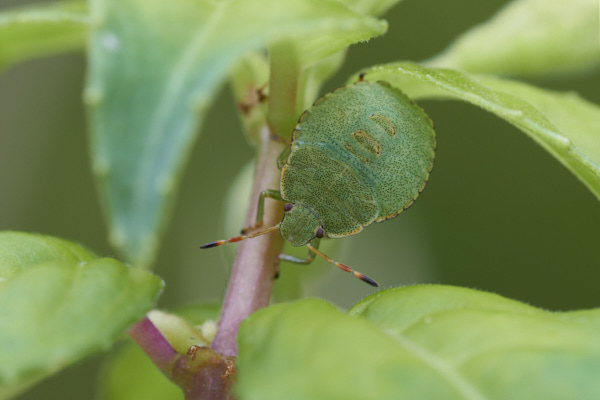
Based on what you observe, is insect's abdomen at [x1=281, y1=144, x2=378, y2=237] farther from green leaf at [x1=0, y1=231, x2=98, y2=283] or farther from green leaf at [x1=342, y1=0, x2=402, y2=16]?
green leaf at [x1=0, y1=231, x2=98, y2=283]

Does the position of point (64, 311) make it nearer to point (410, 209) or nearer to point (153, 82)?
point (153, 82)

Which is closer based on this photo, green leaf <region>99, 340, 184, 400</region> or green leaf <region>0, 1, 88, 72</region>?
green leaf <region>0, 1, 88, 72</region>

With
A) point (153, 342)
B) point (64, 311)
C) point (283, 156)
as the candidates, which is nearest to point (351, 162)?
point (283, 156)

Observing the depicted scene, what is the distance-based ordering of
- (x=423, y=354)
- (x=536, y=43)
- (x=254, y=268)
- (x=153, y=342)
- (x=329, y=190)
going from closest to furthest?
1. (x=423, y=354)
2. (x=153, y=342)
3. (x=254, y=268)
4. (x=329, y=190)
5. (x=536, y=43)

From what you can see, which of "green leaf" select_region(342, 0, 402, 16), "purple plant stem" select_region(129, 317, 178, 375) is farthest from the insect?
"purple plant stem" select_region(129, 317, 178, 375)

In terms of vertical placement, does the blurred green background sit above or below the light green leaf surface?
below

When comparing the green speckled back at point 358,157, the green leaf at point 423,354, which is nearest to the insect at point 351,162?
the green speckled back at point 358,157
